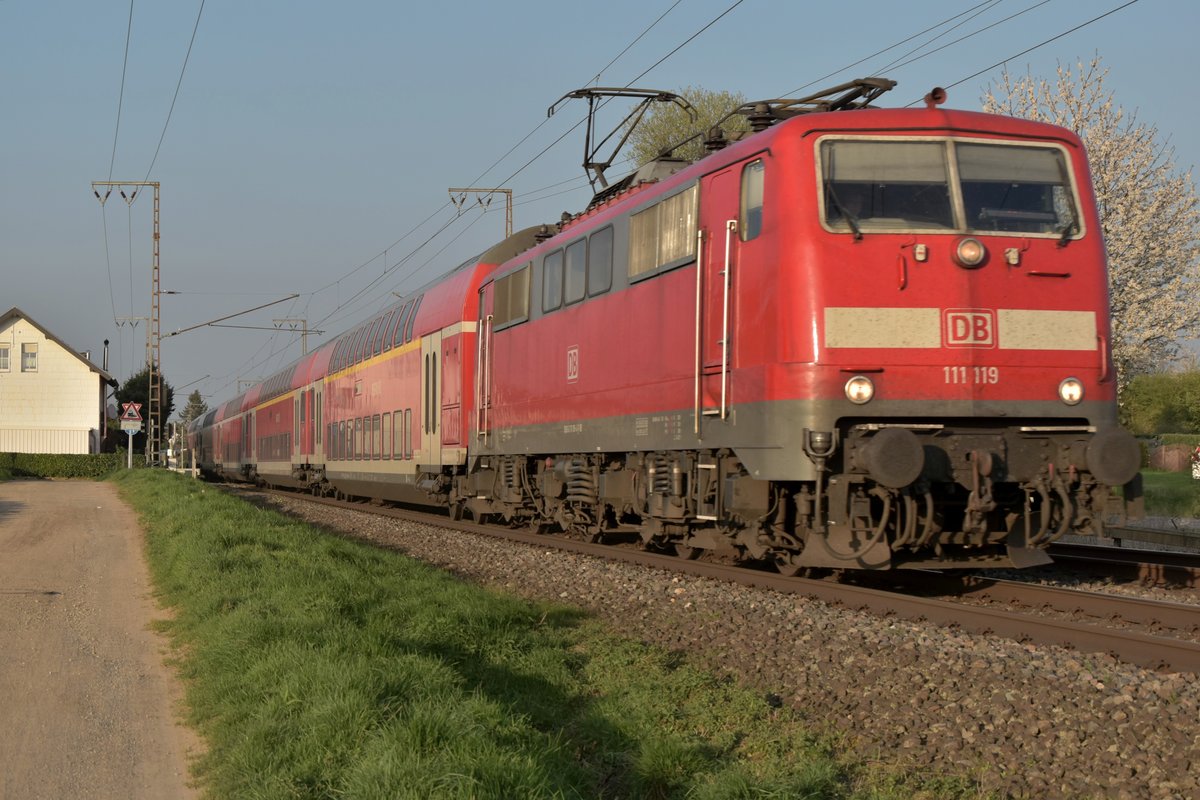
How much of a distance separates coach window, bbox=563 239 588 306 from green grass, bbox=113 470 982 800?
14.8 ft

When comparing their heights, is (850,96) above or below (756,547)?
above

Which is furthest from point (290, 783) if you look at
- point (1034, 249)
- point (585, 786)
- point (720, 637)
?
point (1034, 249)

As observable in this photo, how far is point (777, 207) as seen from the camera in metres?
8.81

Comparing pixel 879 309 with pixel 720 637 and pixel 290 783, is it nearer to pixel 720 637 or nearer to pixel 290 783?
pixel 720 637

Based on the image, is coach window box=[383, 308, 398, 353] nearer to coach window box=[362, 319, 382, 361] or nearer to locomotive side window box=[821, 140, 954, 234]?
coach window box=[362, 319, 382, 361]

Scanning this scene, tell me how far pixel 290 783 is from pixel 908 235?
6.03 m

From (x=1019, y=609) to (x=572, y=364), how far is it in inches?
232

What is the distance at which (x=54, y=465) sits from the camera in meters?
48.8

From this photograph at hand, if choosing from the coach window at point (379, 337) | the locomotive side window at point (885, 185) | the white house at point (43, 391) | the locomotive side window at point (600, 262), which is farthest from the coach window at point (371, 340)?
the white house at point (43, 391)

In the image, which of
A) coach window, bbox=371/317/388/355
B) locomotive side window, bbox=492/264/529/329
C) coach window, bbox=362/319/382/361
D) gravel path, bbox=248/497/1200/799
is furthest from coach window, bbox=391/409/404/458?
gravel path, bbox=248/497/1200/799

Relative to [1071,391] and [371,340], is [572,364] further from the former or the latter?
[371,340]

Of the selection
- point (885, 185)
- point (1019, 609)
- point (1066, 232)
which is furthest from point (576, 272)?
point (1019, 609)

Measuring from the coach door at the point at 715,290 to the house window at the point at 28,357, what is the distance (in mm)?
54498

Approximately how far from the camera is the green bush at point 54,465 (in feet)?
157
